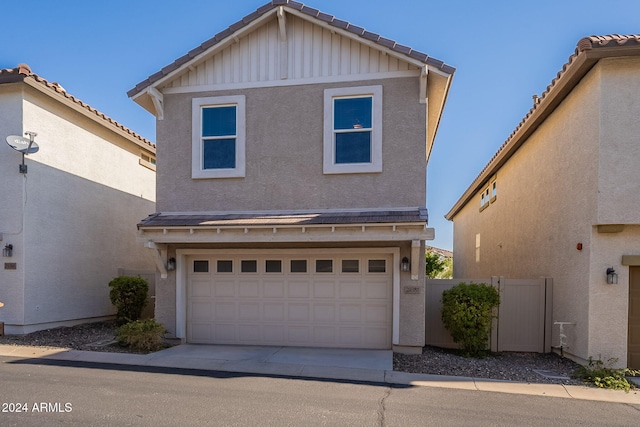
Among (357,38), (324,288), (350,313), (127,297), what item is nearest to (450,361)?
(350,313)

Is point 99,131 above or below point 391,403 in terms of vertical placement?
above

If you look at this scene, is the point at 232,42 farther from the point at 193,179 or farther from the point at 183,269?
the point at 183,269

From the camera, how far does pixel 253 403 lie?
570cm

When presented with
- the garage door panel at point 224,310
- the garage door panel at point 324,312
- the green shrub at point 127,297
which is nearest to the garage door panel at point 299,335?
the garage door panel at point 324,312

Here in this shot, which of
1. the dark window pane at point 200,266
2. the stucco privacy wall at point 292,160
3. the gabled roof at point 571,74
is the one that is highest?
the gabled roof at point 571,74

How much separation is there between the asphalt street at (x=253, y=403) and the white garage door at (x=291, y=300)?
242cm

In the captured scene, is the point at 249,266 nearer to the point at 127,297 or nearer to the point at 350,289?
the point at 350,289

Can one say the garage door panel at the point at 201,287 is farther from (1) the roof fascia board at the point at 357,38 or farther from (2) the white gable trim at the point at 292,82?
(1) the roof fascia board at the point at 357,38

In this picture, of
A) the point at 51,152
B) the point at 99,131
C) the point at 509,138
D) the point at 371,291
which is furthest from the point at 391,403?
the point at 99,131

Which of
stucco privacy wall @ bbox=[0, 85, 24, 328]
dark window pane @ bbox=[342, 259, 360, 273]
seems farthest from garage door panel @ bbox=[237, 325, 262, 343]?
stucco privacy wall @ bbox=[0, 85, 24, 328]

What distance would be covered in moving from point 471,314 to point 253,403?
5.06 meters

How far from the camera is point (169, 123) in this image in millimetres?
9773

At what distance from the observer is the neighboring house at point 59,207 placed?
32.9ft

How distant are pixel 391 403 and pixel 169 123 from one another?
313 inches
